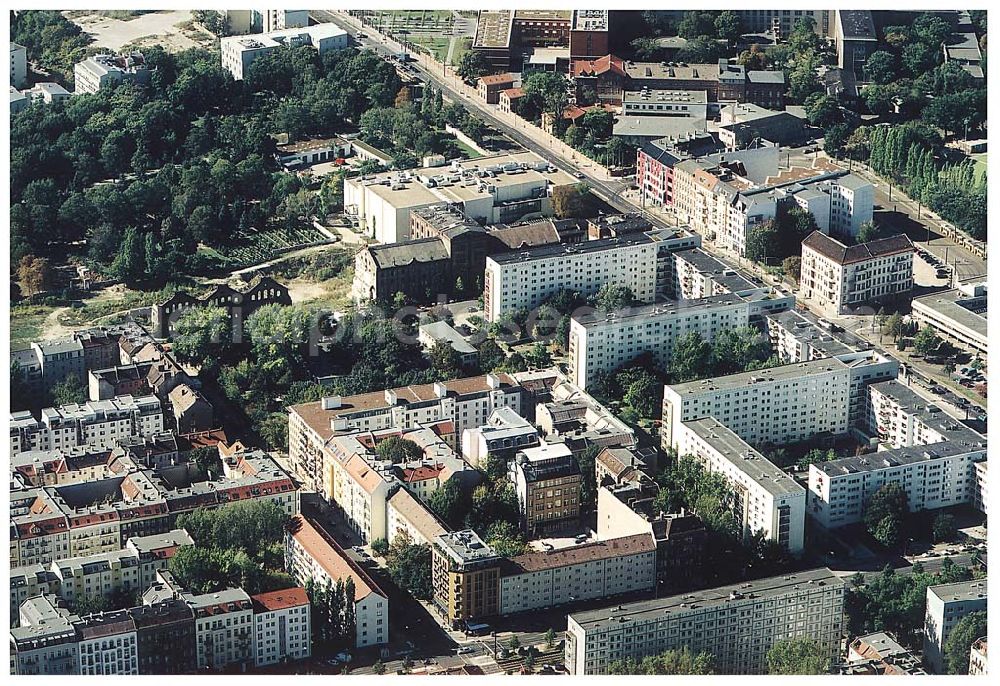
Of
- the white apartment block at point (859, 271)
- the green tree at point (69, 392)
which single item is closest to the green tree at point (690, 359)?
the white apartment block at point (859, 271)

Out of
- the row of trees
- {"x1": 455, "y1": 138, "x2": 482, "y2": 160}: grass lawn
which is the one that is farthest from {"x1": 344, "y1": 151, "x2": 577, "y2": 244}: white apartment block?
the row of trees

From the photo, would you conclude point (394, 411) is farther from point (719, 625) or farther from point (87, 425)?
point (719, 625)

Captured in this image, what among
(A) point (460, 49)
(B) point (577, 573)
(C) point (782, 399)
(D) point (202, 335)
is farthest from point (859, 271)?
(A) point (460, 49)

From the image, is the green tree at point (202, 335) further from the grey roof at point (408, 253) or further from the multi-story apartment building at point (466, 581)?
the multi-story apartment building at point (466, 581)

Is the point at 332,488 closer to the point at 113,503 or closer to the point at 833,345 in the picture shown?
the point at 113,503

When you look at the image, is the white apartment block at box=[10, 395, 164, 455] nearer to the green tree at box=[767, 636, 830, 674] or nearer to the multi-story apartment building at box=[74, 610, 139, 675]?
the multi-story apartment building at box=[74, 610, 139, 675]
